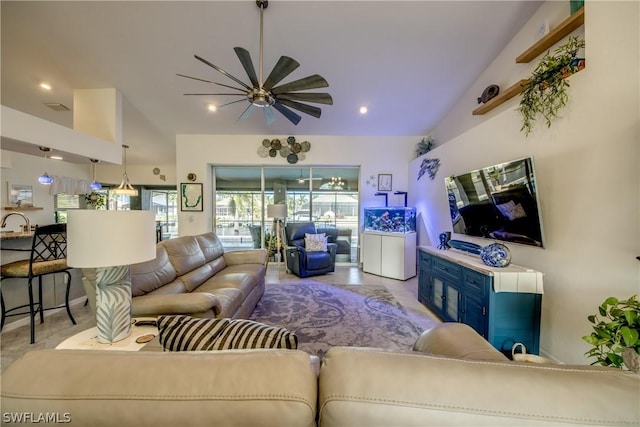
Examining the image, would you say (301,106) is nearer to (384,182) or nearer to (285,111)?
(285,111)

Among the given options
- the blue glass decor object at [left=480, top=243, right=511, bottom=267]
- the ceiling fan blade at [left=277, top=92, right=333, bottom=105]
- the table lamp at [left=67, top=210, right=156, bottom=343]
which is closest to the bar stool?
the table lamp at [left=67, top=210, right=156, bottom=343]

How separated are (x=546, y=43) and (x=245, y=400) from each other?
3622 millimetres

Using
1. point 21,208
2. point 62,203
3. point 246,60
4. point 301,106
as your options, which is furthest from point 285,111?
point 62,203

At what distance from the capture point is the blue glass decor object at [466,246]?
2.77 meters

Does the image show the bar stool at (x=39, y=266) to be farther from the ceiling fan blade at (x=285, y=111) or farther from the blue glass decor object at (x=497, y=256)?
the blue glass decor object at (x=497, y=256)

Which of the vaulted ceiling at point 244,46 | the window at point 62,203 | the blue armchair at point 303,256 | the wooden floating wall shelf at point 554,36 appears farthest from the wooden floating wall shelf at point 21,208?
the wooden floating wall shelf at point 554,36

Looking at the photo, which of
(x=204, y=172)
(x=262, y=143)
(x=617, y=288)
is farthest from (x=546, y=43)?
(x=204, y=172)

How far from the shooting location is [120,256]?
1.14 meters

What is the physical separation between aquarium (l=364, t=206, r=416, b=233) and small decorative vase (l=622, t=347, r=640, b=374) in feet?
11.3

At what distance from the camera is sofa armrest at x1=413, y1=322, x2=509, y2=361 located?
3.64 feet

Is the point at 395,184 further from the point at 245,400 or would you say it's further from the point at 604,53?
the point at 245,400

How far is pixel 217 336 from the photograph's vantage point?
0.89 m

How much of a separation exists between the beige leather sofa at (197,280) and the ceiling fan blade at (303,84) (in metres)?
1.90

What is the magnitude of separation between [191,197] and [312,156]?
2789 mm
